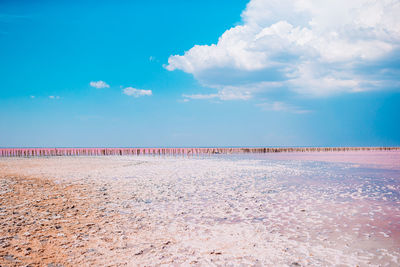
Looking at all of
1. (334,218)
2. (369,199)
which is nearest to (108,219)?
(334,218)

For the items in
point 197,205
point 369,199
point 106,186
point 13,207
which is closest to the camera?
point 13,207

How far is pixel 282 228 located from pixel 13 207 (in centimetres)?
802

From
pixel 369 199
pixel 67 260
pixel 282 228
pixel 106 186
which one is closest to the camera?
pixel 67 260

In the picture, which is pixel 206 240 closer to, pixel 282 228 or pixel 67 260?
pixel 282 228

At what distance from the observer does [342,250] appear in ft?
18.3

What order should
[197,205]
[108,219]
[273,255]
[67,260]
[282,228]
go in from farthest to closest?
[197,205] → [108,219] → [282,228] → [273,255] → [67,260]

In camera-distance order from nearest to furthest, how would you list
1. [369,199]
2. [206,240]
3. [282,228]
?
1. [206,240]
2. [282,228]
3. [369,199]

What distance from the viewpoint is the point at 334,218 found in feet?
25.9

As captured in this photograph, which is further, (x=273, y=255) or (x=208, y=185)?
(x=208, y=185)

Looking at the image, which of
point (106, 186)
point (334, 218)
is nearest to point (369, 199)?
point (334, 218)

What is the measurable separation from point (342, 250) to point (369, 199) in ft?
19.6

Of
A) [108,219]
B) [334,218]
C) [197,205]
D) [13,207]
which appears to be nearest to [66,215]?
[108,219]

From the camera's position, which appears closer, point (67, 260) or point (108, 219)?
point (67, 260)

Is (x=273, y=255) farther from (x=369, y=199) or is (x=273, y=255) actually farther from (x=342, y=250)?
(x=369, y=199)
